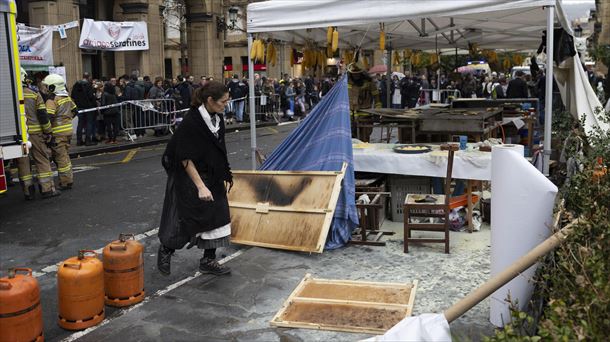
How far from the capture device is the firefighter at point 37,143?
363 inches

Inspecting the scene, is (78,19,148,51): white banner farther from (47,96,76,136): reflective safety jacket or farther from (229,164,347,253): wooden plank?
(229,164,347,253): wooden plank

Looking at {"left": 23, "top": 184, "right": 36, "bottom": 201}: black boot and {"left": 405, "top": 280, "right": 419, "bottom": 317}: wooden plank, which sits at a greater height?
{"left": 23, "top": 184, "right": 36, "bottom": 201}: black boot

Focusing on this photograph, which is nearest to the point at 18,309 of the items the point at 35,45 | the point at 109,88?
the point at 109,88

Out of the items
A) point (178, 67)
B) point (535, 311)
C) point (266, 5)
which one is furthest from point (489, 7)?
point (178, 67)

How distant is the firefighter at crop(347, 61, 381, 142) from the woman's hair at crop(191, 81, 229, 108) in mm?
5068

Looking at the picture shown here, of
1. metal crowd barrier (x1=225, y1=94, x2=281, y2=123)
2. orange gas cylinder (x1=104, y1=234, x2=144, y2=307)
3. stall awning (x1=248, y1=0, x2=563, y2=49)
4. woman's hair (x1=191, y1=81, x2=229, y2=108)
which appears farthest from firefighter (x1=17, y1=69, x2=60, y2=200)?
metal crowd barrier (x1=225, y1=94, x2=281, y2=123)

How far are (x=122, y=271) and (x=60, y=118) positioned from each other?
6.02 meters

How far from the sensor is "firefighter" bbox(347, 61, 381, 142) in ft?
33.6

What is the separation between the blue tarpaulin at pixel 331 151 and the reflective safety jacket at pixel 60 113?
4.51m

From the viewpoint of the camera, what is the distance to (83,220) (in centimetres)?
809

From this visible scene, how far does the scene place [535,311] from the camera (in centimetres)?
365

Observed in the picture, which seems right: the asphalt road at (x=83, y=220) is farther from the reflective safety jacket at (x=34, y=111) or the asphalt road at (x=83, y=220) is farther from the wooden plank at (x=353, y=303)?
the wooden plank at (x=353, y=303)

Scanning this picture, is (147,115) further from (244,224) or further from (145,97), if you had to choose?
(244,224)

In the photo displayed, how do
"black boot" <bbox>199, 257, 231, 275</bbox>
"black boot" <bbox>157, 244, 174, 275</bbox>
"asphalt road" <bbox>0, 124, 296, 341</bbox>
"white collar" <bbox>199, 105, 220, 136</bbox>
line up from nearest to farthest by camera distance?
1. "white collar" <bbox>199, 105, 220, 136</bbox>
2. "black boot" <bbox>157, 244, 174, 275</bbox>
3. "black boot" <bbox>199, 257, 231, 275</bbox>
4. "asphalt road" <bbox>0, 124, 296, 341</bbox>
